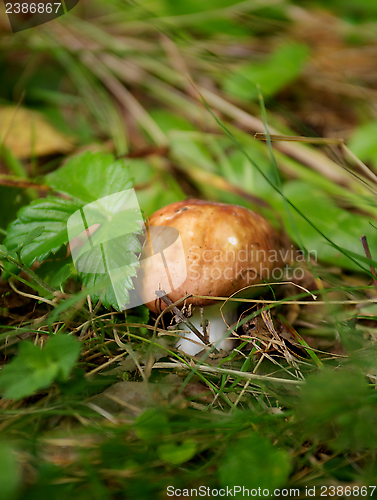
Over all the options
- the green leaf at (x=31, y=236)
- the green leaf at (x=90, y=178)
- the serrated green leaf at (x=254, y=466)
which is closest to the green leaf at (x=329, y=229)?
the green leaf at (x=90, y=178)

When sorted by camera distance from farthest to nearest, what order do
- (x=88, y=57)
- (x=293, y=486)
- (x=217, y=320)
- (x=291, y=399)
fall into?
(x=88, y=57), (x=217, y=320), (x=291, y=399), (x=293, y=486)

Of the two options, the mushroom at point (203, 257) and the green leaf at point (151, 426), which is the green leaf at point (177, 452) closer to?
the green leaf at point (151, 426)

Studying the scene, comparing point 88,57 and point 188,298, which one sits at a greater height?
point 88,57

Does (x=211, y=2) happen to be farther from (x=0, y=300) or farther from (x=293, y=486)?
(x=293, y=486)

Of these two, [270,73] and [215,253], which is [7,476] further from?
[270,73]

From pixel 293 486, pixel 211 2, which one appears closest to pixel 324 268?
pixel 293 486

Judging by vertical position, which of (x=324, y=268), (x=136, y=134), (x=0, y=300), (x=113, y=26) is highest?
(x=113, y=26)

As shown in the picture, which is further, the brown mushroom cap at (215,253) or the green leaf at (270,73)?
the green leaf at (270,73)

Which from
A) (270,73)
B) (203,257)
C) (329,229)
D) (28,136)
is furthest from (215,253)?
(270,73)

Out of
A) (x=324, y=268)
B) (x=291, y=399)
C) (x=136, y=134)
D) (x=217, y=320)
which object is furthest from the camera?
(x=136, y=134)
